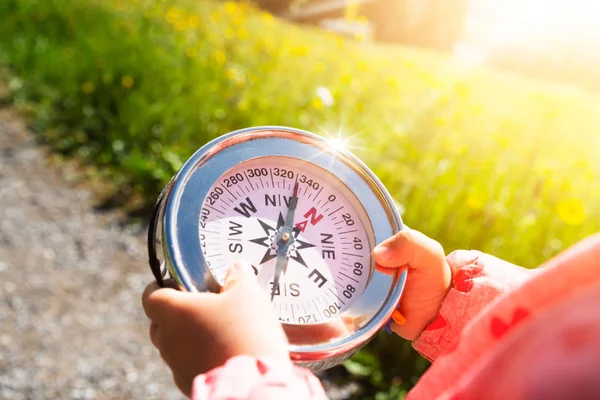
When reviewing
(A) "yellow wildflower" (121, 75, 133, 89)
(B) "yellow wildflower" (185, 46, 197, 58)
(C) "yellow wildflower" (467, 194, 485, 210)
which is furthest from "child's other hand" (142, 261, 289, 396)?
(B) "yellow wildflower" (185, 46, 197, 58)

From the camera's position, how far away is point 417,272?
89cm

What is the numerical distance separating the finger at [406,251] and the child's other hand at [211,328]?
0.71ft

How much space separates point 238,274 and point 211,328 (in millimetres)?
93

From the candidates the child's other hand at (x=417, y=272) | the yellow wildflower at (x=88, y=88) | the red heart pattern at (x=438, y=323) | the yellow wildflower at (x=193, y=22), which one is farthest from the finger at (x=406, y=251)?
the yellow wildflower at (x=193, y=22)

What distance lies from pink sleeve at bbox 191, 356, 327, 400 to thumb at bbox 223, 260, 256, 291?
113mm

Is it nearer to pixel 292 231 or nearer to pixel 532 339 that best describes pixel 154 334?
pixel 292 231

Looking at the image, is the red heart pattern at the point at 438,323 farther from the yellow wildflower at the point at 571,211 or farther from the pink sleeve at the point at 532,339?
the yellow wildflower at the point at 571,211

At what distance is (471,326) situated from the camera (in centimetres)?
70

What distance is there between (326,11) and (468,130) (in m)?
13.1

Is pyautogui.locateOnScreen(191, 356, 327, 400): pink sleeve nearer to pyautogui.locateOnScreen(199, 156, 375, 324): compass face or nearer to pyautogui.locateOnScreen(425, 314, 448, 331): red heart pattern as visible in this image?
pyautogui.locateOnScreen(199, 156, 375, 324): compass face

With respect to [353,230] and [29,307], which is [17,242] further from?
[353,230]

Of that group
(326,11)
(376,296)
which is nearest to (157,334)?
(376,296)

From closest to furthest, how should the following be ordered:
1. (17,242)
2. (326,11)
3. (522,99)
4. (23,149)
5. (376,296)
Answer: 1. (376,296)
2. (17,242)
3. (23,149)
4. (522,99)
5. (326,11)

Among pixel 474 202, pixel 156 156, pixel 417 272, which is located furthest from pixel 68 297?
pixel 417 272
